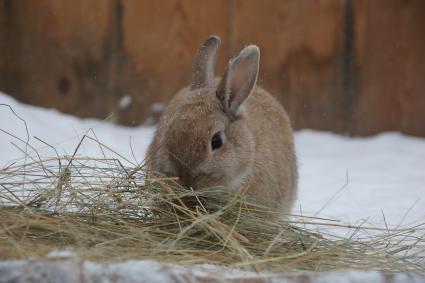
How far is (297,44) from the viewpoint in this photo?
6789 mm

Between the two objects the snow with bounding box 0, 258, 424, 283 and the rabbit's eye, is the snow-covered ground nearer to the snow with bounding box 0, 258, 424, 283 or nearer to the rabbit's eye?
the rabbit's eye

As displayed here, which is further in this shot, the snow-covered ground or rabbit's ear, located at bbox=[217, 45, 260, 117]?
the snow-covered ground

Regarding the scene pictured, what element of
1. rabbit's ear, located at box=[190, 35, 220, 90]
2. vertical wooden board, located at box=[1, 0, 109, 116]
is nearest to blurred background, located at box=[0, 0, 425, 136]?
vertical wooden board, located at box=[1, 0, 109, 116]

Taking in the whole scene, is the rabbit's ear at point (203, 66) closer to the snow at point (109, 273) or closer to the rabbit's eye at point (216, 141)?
the rabbit's eye at point (216, 141)

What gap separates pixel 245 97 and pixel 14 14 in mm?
3384

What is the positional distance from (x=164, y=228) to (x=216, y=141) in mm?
506

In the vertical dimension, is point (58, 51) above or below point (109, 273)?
above

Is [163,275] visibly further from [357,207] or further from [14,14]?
[14,14]

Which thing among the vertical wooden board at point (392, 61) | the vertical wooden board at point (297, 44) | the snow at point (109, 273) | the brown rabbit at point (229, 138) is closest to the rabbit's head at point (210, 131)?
the brown rabbit at point (229, 138)

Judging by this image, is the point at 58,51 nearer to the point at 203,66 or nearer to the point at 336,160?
the point at 336,160

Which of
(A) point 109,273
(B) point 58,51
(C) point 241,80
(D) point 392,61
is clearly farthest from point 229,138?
(D) point 392,61

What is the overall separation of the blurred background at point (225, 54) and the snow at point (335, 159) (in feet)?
0.82

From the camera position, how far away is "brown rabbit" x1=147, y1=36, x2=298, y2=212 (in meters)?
3.18

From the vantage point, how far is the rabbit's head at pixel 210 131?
3164 mm
